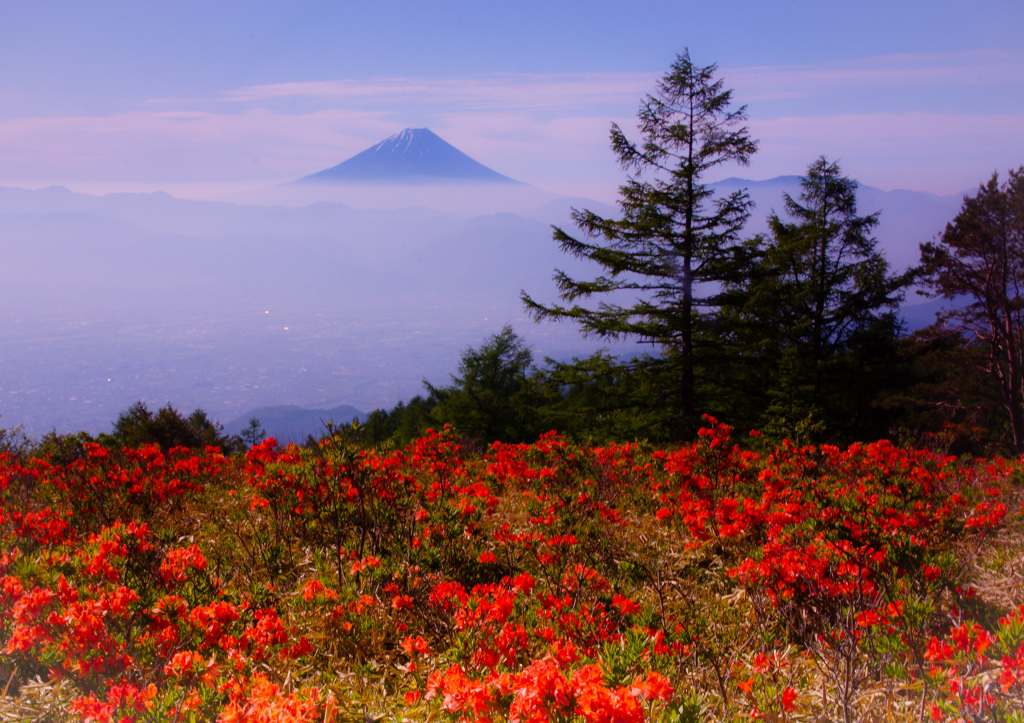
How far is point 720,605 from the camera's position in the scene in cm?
380

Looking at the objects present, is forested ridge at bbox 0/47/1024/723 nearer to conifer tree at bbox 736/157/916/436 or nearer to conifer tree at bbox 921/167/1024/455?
Result: conifer tree at bbox 921/167/1024/455

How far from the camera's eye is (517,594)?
11.4 feet

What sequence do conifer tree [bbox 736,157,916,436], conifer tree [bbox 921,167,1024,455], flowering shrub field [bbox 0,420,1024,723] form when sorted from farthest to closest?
conifer tree [bbox 736,157,916,436], conifer tree [bbox 921,167,1024,455], flowering shrub field [bbox 0,420,1024,723]

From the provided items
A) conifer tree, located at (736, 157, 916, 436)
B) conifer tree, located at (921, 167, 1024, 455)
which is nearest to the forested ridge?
conifer tree, located at (921, 167, 1024, 455)

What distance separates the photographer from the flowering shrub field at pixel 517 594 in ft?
7.03

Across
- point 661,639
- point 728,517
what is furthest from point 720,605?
point 661,639

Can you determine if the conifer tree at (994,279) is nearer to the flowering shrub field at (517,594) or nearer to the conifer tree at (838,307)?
the conifer tree at (838,307)

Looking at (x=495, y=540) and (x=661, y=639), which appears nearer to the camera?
(x=661, y=639)

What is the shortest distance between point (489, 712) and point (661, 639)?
120 centimetres

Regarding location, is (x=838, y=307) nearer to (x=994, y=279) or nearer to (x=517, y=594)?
(x=994, y=279)

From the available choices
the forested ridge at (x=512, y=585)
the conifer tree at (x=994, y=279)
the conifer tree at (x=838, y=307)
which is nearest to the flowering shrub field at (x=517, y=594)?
the forested ridge at (x=512, y=585)

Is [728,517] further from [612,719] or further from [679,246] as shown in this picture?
[679,246]

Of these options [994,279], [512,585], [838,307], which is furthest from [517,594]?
[838,307]

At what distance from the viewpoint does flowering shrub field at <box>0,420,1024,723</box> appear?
7.03ft
